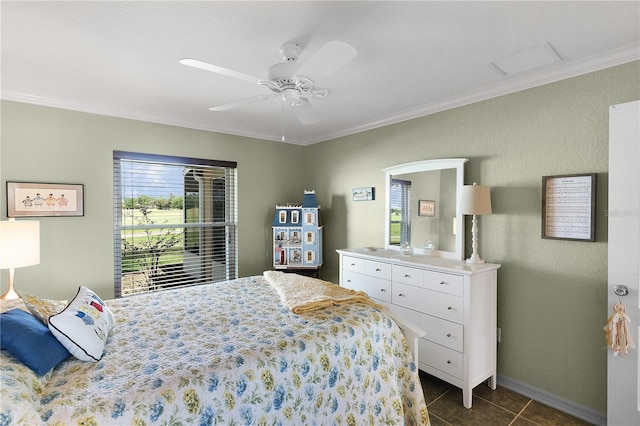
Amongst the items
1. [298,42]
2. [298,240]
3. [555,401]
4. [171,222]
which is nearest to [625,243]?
[555,401]

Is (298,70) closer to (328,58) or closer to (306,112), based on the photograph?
(328,58)

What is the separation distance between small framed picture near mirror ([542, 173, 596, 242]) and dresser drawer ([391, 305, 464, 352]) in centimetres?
99

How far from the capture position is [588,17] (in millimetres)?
1735

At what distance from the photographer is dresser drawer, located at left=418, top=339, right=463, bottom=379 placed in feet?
8.28

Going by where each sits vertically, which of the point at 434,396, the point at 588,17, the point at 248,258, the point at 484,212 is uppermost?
the point at 588,17

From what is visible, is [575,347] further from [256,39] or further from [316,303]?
[256,39]

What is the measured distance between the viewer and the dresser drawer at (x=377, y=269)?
306 centimetres

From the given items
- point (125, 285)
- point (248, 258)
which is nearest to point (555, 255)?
point (248, 258)

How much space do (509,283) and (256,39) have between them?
2653mm

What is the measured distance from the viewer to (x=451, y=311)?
256 centimetres

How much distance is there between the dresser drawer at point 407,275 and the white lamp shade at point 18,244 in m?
2.93

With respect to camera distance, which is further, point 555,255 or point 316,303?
point 555,255

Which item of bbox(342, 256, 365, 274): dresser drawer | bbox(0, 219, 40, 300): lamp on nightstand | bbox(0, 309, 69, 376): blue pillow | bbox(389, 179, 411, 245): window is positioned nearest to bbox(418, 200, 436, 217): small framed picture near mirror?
bbox(389, 179, 411, 245): window

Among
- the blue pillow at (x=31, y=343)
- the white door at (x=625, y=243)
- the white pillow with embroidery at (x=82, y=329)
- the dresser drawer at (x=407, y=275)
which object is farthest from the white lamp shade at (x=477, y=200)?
the blue pillow at (x=31, y=343)
